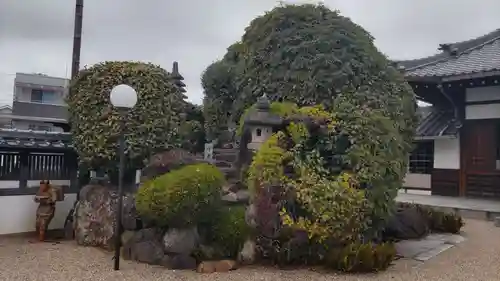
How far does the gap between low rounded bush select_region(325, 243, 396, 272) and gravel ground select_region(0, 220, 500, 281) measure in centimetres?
14

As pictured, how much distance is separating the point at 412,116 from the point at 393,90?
2.69ft

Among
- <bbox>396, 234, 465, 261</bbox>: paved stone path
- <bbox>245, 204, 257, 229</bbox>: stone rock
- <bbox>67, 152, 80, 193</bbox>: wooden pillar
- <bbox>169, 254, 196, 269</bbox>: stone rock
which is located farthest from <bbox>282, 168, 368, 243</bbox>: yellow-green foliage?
<bbox>67, 152, 80, 193</bbox>: wooden pillar

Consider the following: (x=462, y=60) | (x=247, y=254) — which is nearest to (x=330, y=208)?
(x=247, y=254)

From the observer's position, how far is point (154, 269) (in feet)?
19.5

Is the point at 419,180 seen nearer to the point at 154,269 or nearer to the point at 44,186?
the point at 154,269

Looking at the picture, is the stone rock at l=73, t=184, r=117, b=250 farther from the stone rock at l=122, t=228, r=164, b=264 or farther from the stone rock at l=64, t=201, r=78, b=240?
the stone rock at l=122, t=228, r=164, b=264

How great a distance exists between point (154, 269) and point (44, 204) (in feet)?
11.0

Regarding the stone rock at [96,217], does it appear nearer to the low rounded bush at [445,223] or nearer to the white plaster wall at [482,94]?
the low rounded bush at [445,223]

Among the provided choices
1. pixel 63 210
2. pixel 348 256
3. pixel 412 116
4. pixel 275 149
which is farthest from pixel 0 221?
pixel 412 116

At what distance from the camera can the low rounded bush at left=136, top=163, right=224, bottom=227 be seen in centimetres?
580

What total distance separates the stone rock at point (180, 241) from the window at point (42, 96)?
2924cm

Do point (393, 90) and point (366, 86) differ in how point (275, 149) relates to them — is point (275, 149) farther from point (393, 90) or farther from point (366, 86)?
point (393, 90)

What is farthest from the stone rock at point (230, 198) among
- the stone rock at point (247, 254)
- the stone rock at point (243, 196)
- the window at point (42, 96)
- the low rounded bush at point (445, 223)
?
the window at point (42, 96)

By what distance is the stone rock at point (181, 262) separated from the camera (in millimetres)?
5938
